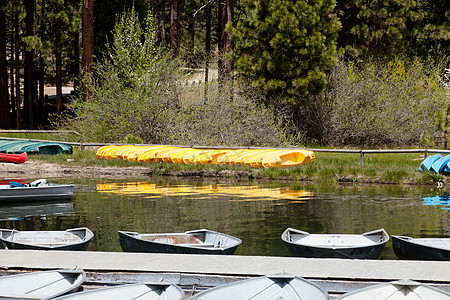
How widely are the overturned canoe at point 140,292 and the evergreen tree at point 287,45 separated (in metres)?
27.3

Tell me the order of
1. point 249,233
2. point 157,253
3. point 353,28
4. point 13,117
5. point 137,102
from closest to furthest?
point 157,253
point 249,233
point 137,102
point 353,28
point 13,117

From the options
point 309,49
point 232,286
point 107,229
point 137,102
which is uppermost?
point 309,49

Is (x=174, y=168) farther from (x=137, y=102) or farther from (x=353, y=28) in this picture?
(x=353, y=28)

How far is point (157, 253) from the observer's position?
10.1 meters

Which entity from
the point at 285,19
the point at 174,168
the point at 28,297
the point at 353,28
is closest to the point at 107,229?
the point at 28,297

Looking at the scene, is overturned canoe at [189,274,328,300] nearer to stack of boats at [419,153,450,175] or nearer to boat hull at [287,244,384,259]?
boat hull at [287,244,384,259]

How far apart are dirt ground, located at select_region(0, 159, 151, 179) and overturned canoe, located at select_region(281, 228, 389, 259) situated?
1560 centimetres

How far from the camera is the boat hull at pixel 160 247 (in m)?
10.2

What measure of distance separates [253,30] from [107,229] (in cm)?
2141

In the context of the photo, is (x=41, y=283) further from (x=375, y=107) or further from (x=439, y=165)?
(x=375, y=107)

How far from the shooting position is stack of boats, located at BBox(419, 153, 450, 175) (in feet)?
72.9

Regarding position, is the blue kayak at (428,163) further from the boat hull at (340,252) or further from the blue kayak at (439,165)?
the boat hull at (340,252)

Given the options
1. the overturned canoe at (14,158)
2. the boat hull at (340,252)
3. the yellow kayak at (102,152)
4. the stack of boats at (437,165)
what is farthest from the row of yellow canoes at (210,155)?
the boat hull at (340,252)

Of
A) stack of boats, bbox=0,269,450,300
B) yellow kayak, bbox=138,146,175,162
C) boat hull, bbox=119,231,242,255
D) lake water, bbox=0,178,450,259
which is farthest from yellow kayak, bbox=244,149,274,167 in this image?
stack of boats, bbox=0,269,450,300
